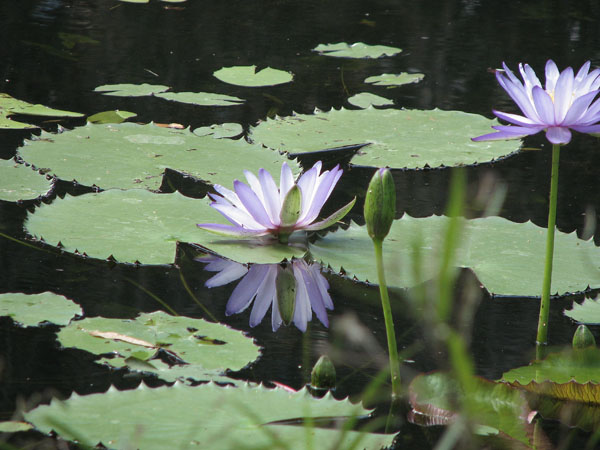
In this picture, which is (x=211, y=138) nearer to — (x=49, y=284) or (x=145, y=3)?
(x=49, y=284)

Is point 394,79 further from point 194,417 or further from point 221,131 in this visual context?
point 194,417

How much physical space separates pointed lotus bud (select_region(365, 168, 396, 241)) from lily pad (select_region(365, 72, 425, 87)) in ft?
6.92

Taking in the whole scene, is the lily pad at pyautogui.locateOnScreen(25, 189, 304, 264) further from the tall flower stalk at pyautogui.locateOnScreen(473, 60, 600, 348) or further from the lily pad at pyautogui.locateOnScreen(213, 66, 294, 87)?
the lily pad at pyautogui.locateOnScreen(213, 66, 294, 87)

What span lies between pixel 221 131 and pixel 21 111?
0.66 m

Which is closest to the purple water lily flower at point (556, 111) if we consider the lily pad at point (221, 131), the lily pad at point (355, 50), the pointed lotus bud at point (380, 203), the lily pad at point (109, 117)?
the pointed lotus bud at point (380, 203)

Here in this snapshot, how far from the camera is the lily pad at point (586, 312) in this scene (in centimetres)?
145

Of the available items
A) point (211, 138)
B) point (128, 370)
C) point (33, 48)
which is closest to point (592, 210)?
point (211, 138)

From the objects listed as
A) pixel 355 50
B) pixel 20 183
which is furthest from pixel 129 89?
pixel 355 50

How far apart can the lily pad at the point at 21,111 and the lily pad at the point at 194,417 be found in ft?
5.26

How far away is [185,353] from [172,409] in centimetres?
21

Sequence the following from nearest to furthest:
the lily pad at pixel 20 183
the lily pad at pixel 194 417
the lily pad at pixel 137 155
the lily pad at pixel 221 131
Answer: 1. the lily pad at pixel 194 417
2. the lily pad at pixel 20 183
3. the lily pad at pixel 137 155
4. the lily pad at pixel 221 131

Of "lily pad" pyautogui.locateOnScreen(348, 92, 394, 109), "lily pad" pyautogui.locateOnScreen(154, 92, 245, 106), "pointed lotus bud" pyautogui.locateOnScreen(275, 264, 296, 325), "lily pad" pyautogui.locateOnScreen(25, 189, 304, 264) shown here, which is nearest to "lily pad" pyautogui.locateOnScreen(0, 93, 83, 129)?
"lily pad" pyautogui.locateOnScreen(154, 92, 245, 106)

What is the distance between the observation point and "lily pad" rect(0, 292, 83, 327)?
1.35m

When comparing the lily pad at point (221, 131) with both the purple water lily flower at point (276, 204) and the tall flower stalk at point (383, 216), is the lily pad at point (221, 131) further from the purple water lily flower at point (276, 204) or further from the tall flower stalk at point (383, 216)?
the tall flower stalk at point (383, 216)
